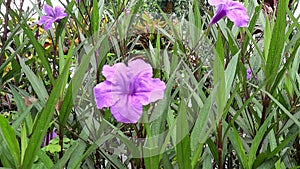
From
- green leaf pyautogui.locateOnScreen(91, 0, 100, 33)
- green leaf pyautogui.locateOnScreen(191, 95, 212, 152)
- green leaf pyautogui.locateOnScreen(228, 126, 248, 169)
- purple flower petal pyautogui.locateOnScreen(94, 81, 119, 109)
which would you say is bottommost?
green leaf pyautogui.locateOnScreen(228, 126, 248, 169)

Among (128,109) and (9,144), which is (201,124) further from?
(9,144)

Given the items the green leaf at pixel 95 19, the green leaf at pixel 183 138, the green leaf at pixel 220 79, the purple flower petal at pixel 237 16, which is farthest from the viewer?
the green leaf at pixel 95 19

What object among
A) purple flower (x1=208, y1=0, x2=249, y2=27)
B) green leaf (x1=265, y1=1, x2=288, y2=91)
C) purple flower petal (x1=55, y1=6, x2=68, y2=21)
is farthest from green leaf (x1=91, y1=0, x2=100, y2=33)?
green leaf (x1=265, y1=1, x2=288, y2=91)

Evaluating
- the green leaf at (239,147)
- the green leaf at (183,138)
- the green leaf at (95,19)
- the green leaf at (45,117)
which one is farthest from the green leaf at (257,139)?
the green leaf at (95,19)

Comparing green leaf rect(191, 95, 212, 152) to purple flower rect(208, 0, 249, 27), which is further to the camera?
purple flower rect(208, 0, 249, 27)

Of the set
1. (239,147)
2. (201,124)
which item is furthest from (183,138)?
(239,147)

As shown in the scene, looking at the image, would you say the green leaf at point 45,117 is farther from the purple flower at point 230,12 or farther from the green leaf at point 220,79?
the purple flower at point 230,12

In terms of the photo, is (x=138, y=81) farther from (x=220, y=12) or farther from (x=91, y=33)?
(x=91, y=33)

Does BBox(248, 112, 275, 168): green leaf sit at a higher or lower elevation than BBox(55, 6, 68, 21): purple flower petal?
lower

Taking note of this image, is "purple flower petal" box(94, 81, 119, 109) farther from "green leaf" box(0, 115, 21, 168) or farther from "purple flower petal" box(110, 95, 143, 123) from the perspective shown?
"green leaf" box(0, 115, 21, 168)
